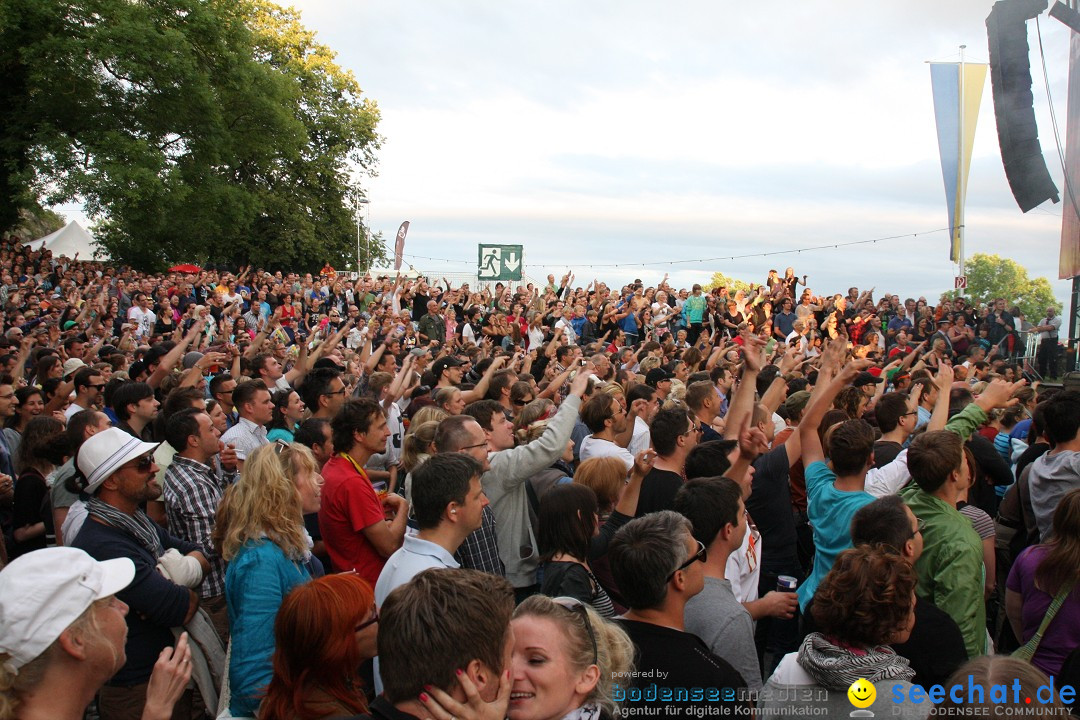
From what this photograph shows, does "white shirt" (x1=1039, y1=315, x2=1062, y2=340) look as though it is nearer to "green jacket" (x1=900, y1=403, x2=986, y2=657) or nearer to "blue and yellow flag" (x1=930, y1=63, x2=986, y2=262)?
"blue and yellow flag" (x1=930, y1=63, x2=986, y2=262)

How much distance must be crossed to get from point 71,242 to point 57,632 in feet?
123

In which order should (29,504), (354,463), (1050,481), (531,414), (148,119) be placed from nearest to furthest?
(354,463) < (1050,481) < (29,504) < (531,414) < (148,119)

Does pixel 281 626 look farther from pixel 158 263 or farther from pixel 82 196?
pixel 158 263

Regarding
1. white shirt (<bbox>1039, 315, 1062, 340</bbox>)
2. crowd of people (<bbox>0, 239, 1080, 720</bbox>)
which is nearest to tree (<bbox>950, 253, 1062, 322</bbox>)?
white shirt (<bbox>1039, 315, 1062, 340</bbox>)

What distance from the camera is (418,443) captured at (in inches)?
190

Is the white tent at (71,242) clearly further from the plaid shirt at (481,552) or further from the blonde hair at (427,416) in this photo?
the plaid shirt at (481,552)

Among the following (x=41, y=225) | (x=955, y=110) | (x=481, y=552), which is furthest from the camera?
(x=41, y=225)

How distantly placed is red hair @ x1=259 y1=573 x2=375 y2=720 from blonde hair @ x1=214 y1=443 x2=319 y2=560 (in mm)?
788

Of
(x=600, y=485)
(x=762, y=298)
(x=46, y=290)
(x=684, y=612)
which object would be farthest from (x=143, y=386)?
(x=762, y=298)

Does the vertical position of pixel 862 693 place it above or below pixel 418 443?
below

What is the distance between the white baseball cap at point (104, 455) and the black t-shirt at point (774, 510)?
3.31 meters

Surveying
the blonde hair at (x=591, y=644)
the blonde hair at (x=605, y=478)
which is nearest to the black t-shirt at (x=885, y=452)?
the blonde hair at (x=605, y=478)

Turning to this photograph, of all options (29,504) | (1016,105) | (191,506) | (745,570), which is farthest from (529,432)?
(1016,105)

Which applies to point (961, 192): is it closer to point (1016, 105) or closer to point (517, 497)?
point (1016, 105)
